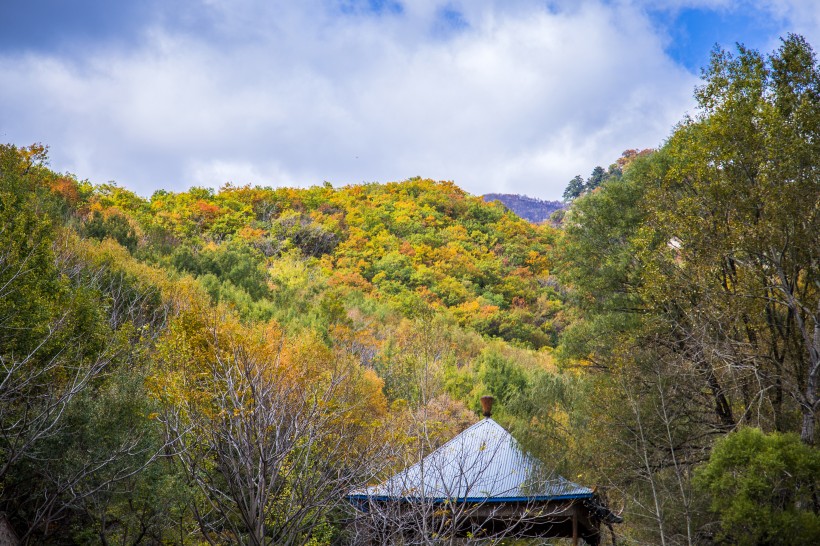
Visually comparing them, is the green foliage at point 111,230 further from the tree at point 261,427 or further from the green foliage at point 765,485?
the green foliage at point 765,485

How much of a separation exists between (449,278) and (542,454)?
1232 inches

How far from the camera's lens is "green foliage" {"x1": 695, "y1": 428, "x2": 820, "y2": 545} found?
1045 centimetres

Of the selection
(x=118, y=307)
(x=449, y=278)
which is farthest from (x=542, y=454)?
(x=449, y=278)

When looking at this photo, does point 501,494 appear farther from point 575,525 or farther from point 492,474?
point 575,525

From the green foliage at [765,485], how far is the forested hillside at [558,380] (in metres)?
0.04

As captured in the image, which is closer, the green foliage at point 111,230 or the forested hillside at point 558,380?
the forested hillside at point 558,380

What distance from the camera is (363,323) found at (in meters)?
35.0

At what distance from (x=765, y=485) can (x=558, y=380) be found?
18465 millimetres

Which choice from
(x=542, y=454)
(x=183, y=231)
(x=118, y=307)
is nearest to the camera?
(x=542, y=454)

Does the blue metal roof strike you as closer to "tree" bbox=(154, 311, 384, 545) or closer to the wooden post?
the wooden post

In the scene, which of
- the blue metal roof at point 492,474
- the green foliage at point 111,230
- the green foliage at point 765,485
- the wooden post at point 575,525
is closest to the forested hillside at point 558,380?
the green foliage at point 765,485

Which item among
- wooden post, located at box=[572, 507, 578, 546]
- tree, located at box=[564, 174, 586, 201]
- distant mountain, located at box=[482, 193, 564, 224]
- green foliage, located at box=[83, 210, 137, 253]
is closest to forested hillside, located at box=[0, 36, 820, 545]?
green foliage, located at box=[83, 210, 137, 253]

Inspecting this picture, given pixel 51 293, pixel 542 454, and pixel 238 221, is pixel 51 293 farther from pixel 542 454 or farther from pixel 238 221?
pixel 238 221

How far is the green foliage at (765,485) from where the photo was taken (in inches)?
412
